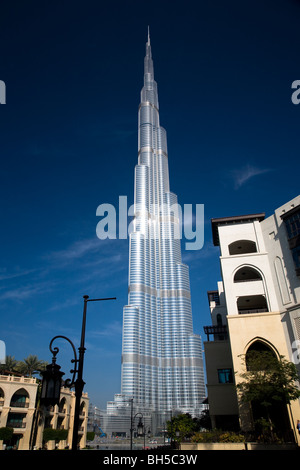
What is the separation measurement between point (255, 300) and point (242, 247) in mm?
7228

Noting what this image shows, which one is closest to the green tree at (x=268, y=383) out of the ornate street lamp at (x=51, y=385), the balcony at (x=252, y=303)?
the balcony at (x=252, y=303)

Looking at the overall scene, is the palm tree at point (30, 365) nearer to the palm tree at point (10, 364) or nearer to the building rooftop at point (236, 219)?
the palm tree at point (10, 364)

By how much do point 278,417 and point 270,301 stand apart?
36.8 ft

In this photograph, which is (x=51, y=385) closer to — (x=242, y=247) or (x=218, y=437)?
(x=218, y=437)

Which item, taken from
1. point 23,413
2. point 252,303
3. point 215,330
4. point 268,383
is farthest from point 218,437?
point 23,413

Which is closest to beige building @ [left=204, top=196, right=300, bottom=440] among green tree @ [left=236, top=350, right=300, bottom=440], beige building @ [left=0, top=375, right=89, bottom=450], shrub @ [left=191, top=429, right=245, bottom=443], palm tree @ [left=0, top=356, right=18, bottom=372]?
green tree @ [left=236, top=350, right=300, bottom=440]

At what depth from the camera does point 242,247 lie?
42344 mm

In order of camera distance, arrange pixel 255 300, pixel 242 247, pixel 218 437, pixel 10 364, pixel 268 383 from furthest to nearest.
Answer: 1. pixel 10 364
2. pixel 242 247
3. pixel 255 300
4. pixel 268 383
5. pixel 218 437

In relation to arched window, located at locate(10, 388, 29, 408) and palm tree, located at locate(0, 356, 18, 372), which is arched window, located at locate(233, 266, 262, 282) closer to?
arched window, located at locate(10, 388, 29, 408)

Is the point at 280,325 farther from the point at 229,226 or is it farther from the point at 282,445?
the point at 229,226

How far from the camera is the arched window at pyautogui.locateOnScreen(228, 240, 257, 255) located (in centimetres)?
4081

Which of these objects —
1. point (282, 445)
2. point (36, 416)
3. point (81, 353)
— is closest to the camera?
point (81, 353)

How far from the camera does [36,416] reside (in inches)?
1953

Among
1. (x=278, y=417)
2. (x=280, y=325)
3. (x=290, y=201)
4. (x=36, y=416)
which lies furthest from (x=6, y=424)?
(x=290, y=201)
